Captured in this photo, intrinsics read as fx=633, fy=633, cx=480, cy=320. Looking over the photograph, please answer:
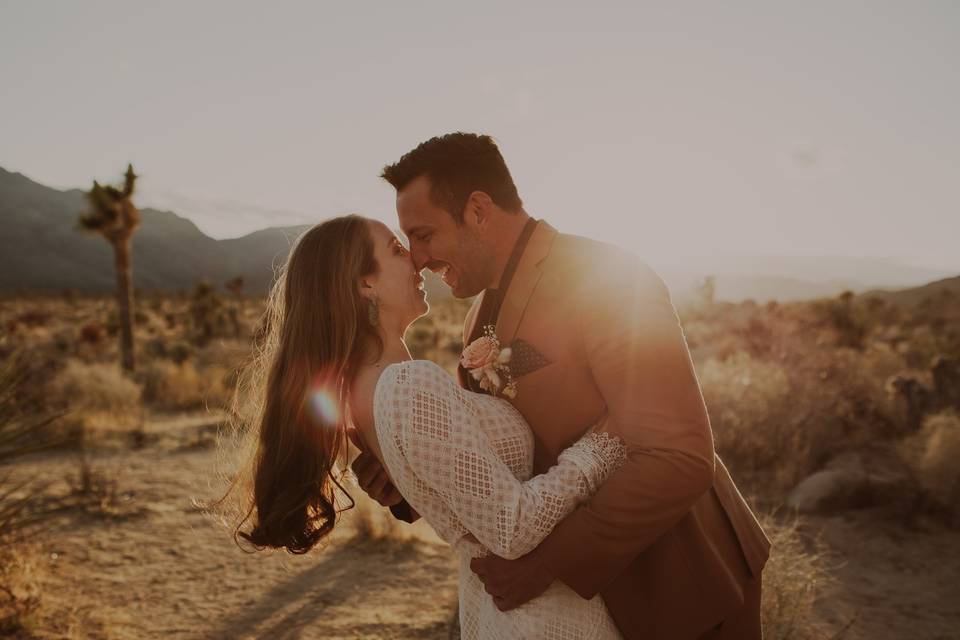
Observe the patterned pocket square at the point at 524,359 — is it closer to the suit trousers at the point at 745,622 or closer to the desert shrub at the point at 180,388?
the suit trousers at the point at 745,622

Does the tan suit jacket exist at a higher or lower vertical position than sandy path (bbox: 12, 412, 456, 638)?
higher

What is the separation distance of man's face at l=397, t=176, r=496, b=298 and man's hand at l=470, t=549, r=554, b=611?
1.06 metres

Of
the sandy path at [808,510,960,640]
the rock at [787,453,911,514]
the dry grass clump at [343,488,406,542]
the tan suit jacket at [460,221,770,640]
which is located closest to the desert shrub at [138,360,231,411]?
the dry grass clump at [343,488,406,542]

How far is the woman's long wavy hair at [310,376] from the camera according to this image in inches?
89.7

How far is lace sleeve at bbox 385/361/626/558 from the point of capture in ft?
6.03

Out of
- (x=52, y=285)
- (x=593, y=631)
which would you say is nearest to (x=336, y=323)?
(x=593, y=631)

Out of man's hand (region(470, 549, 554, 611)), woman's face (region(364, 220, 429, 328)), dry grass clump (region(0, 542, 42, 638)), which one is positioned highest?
woman's face (region(364, 220, 429, 328))

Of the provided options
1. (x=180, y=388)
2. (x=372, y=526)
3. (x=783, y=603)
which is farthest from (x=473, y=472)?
(x=180, y=388)

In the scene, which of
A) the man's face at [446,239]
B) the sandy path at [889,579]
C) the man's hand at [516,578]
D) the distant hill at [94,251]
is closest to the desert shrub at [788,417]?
the sandy path at [889,579]

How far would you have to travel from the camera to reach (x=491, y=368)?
2238mm

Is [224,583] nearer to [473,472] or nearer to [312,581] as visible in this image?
[312,581]

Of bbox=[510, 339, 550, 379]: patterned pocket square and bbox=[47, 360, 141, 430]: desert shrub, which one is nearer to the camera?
bbox=[510, 339, 550, 379]: patterned pocket square

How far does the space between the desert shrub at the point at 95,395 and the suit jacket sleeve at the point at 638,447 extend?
37.8ft

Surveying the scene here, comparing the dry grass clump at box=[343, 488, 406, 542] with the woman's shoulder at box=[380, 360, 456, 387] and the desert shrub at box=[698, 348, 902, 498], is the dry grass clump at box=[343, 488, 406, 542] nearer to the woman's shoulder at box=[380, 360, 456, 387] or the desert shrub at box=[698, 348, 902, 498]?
the desert shrub at box=[698, 348, 902, 498]
